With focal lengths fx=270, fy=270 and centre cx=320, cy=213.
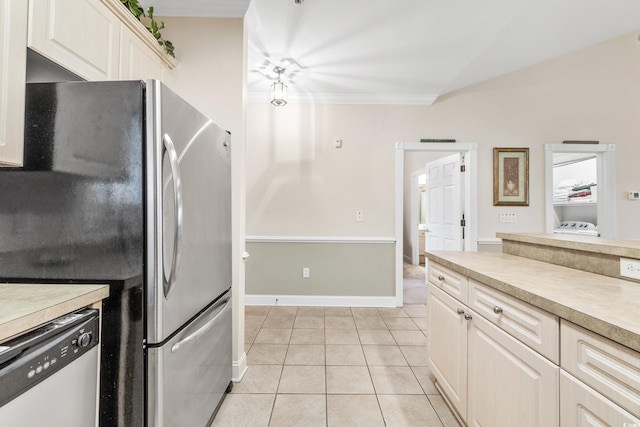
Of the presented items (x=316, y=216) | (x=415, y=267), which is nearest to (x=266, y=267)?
(x=316, y=216)

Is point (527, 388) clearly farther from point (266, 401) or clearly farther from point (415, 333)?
point (415, 333)

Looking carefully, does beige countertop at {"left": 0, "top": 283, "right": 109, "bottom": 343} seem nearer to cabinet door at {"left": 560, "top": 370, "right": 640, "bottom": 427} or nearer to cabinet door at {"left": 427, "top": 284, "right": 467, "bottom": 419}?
cabinet door at {"left": 560, "top": 370, "right": 640, "bottom": 427}

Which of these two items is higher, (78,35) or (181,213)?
(78,35)

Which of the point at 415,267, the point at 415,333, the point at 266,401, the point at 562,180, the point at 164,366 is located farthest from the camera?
the point at 415,267

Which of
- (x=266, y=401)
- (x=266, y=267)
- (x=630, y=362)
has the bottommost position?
(x=266, y=401)

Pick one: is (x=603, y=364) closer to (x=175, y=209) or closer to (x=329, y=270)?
(x=175, y=209)

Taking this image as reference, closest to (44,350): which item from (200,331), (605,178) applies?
(200,331)

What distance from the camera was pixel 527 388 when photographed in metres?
0.95

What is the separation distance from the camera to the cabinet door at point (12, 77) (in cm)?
92

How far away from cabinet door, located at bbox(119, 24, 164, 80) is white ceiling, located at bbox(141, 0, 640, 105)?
490mm

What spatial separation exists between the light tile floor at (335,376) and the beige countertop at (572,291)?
93cm

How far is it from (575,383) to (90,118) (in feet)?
6.01

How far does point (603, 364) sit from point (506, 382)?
44 cm

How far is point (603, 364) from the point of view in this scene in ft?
2.32
